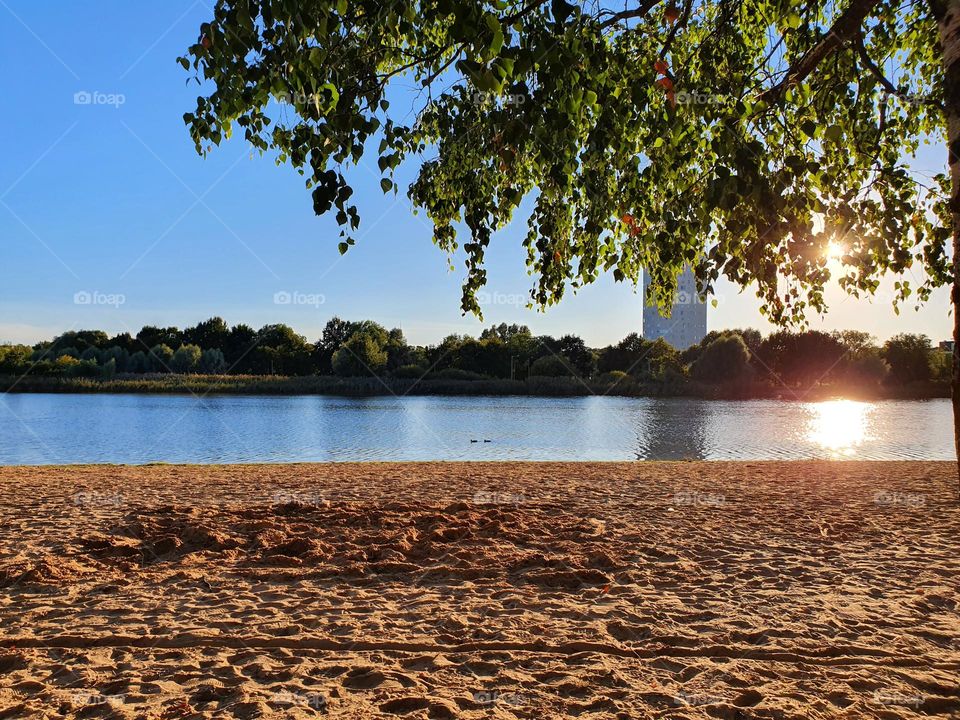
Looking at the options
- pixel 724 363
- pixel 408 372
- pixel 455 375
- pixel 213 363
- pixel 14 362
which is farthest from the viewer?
pixel 213 363

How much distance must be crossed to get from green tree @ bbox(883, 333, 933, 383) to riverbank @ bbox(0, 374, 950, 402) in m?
1.69

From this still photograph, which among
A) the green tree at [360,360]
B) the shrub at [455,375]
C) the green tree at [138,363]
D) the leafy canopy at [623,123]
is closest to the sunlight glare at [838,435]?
the leafy canopy at [623,123]

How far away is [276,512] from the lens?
8.70 meters

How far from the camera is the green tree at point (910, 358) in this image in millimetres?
84688

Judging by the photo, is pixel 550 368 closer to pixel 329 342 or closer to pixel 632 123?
pixel 329 342

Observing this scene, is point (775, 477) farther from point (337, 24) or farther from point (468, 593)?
point (337, 24)

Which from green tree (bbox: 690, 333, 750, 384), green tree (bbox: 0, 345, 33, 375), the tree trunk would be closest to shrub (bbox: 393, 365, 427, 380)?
green tree (bbox: 690, 333, 750, 384)

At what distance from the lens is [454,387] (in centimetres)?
9019

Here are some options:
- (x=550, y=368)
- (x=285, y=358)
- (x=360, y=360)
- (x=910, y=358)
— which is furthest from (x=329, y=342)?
(x=910, y=358)

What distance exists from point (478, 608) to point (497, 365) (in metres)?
93.2

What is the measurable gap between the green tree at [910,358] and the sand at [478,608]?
88.5 meters

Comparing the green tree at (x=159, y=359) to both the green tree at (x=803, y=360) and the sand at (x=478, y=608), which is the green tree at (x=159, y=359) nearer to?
the green tree at (x=803, y=360)

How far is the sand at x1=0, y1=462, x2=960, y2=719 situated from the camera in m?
3.74

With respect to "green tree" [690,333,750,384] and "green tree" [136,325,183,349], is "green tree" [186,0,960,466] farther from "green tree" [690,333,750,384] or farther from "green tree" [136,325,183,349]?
"green tree" [136,325,183,349]
